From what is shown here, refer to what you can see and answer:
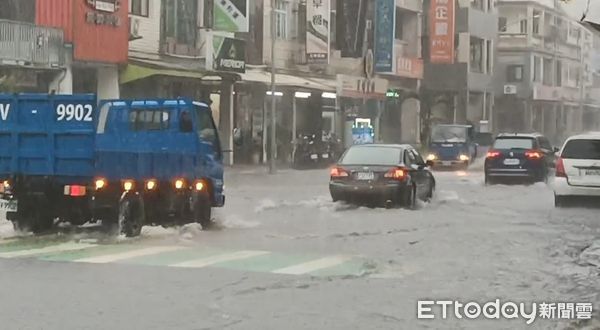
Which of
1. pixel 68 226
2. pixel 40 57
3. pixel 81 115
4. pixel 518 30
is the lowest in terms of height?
pixel 68 226

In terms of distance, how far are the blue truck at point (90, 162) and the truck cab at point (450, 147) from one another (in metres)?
26.5

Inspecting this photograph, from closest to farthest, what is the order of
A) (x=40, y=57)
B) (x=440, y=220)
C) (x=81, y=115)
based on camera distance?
(x=81, y=115)
(x=440, y=220)
(x=40, y=57)

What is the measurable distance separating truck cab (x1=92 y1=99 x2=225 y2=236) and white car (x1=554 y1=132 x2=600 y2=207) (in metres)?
8.69

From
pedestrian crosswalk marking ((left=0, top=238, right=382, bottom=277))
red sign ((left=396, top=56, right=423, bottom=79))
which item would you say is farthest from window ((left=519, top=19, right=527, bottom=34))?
pedestrian crosswalk marking ((left=0, top=238, right=382, bottom=277))

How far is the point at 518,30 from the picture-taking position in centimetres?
7550

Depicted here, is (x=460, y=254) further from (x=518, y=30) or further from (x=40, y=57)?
(x=518, y=30)

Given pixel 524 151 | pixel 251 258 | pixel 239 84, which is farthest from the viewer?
pixel 239 84

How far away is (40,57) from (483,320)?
21313mm

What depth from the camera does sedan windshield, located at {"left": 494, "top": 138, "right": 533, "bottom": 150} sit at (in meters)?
29.8

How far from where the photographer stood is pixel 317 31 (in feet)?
137

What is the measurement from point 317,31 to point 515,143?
14.4m

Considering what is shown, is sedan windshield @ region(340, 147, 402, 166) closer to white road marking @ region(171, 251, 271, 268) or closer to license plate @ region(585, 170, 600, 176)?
license plate @ region(585, 170, 600, 176)

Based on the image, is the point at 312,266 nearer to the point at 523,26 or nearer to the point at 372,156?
the point at 372,156

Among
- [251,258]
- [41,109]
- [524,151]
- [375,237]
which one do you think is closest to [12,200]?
[41,109]
